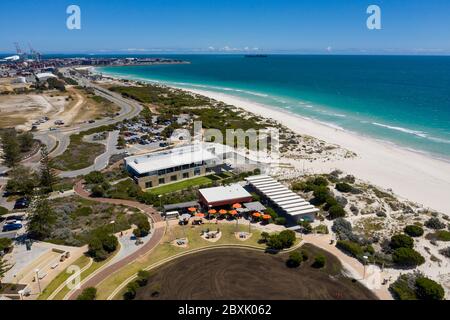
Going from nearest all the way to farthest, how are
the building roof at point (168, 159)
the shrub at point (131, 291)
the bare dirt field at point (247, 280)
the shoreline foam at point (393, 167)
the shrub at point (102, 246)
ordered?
the shrub at point (131, 291)
the bare dirt field at point (247, 280)
the shrub at point (102, 246)
the shoreline foam at point (393, 167)
the building roof at point (168, 159)

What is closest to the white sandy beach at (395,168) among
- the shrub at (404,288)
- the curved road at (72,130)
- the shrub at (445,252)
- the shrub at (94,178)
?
the shrub at (445,252)

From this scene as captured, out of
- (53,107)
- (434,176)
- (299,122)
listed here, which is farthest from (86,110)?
(434,176)

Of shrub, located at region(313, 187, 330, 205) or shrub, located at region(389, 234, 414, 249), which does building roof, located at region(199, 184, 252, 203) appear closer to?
shrub, located at region(313, 187, 330, 205)

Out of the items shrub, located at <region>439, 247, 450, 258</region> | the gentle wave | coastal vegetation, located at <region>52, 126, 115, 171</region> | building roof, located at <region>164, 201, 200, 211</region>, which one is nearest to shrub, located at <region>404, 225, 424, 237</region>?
shrub, located at <region>439, 247, 450, 258</region>

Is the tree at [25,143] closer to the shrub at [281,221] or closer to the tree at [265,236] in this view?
the shrub at [281,221]

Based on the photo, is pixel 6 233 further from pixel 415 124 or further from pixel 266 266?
pixel 415 124

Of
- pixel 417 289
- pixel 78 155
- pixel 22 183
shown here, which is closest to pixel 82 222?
pixel 22 183
